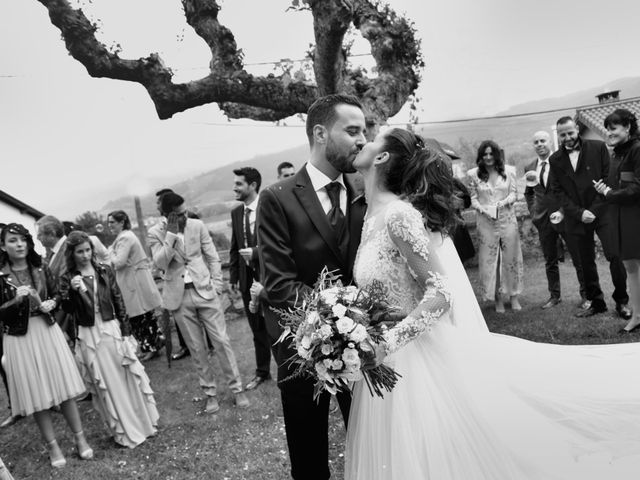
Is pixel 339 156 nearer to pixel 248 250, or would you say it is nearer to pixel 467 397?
pixel 467 397

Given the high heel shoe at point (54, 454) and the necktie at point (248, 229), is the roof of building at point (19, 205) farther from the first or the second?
the high heel shoe at point (54, 454)

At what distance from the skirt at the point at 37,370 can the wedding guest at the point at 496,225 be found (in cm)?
518

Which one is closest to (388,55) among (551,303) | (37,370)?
(551,303)

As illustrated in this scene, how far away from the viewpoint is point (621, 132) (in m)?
5.04

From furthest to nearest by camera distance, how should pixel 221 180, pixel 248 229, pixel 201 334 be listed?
pixel 221 180
pixel 248 229
pixel 201 334

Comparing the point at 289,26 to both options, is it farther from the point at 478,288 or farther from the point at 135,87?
the point at 478,288

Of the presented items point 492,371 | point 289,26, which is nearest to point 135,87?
point 289,26

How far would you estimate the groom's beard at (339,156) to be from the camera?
8.21ft

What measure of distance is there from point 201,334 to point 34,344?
1555 millimetres

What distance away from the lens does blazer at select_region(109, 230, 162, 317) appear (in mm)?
7016

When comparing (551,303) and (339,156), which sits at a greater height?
(339,156)

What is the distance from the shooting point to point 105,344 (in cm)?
465

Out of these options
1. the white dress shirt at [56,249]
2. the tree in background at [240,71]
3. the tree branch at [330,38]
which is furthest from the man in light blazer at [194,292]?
the tree in background at [240,71]

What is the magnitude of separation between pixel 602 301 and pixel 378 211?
489 cm
